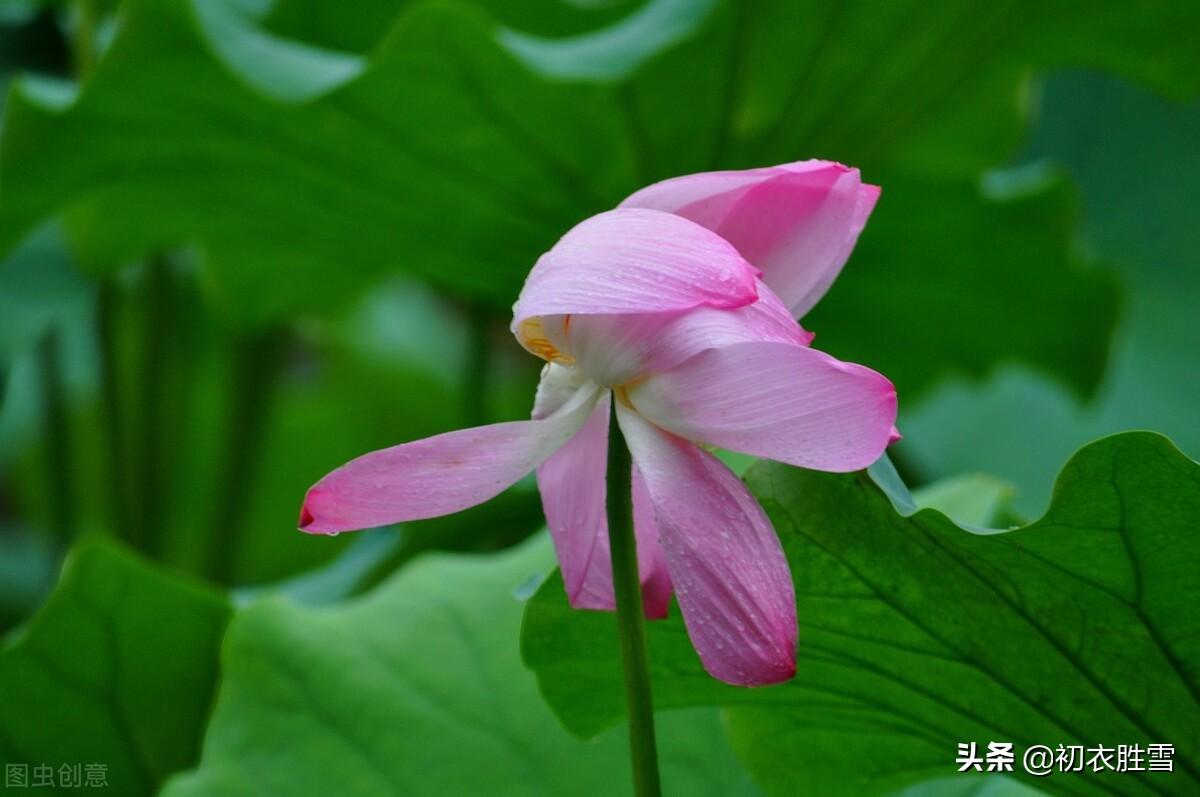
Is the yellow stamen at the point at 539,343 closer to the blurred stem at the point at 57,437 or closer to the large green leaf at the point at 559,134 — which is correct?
the large green leaf at the point at 559,134

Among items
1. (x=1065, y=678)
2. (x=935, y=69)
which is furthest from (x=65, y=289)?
(x=1065, y=678)

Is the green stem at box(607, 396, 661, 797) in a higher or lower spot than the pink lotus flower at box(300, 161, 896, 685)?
lower

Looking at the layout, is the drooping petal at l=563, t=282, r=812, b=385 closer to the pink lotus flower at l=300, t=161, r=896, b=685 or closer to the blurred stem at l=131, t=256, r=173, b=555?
the pink lotus flower at l=300, t=161, r=896, b=685

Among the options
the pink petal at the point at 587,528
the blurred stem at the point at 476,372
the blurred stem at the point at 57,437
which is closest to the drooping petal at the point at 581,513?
the pink petal at the point at 587,528

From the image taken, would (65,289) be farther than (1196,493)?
Yes

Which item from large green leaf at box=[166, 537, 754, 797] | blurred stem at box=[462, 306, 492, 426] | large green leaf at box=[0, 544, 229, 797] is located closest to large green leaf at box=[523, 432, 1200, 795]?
large green leaf at box=[166, 537, 754, 797]

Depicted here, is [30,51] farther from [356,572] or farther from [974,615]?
[974,615]
